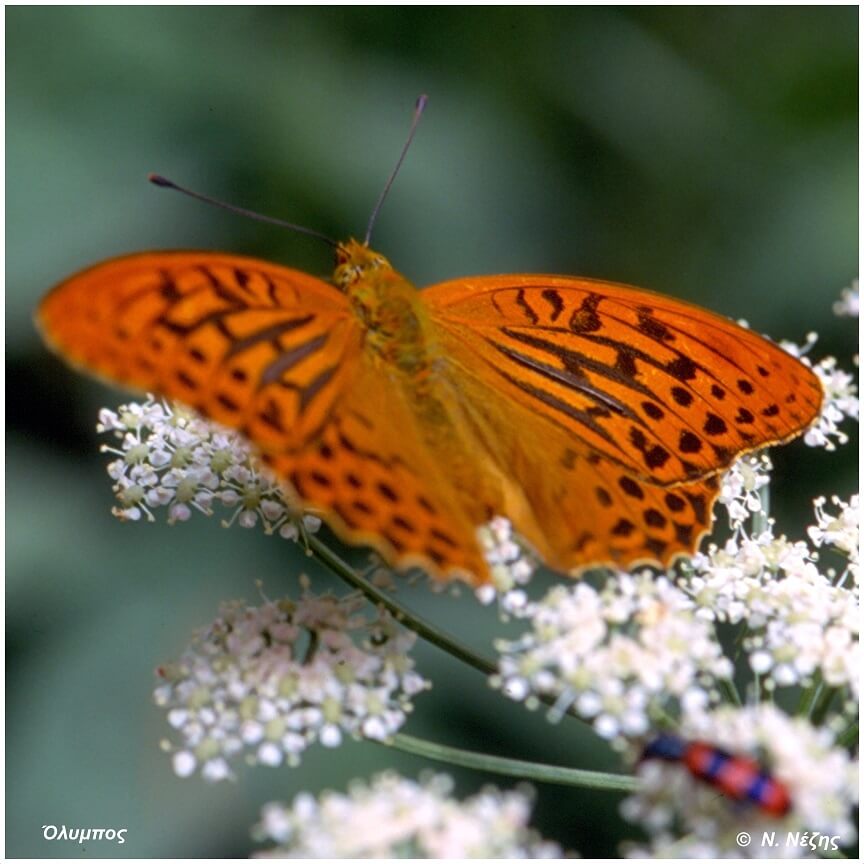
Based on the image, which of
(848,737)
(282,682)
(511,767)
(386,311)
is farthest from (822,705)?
(386,311)

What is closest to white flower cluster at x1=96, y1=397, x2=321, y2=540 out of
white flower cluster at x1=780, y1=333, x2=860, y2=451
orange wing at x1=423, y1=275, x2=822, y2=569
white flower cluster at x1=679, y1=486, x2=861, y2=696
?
orange wing at x1=423, y1=275, x2=822, y2=569

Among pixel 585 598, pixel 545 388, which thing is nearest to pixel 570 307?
pixel 545 388

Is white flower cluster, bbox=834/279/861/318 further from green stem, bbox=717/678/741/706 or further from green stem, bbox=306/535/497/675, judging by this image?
green stem, bbox=306/535/497/675

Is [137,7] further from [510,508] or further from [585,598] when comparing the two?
[585,598]

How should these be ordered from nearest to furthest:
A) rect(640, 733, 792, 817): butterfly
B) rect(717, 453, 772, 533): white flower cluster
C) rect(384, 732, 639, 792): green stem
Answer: rect(640, 733, 792, 817): butterfly < rect(384, 732, 639, 792): green stem < rect(717, 453, 772, 533): white flower cluster

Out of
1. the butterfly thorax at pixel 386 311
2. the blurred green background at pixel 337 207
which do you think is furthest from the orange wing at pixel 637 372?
the blurred green background at pixel 337 207

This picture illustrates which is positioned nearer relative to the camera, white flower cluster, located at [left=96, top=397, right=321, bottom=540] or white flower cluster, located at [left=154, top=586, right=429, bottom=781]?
white flower cluster, located at [left=154, top=586, right=429, bottom=781]

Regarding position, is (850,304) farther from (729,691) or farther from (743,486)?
(729,691)
